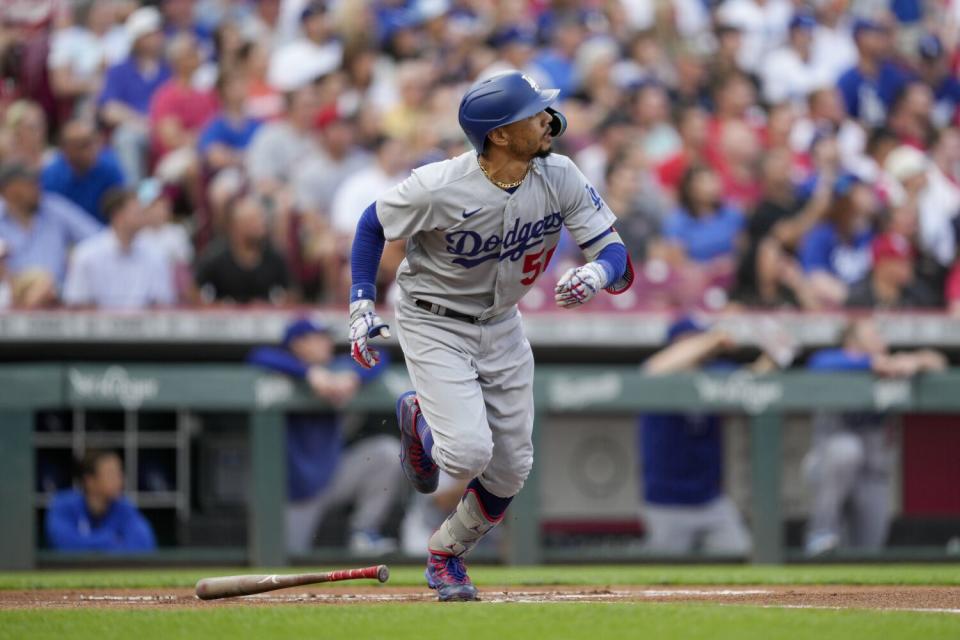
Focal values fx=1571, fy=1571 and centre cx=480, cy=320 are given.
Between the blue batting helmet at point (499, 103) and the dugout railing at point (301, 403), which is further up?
the blue batting helmet at point (499, 103)

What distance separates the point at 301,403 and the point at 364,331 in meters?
3.30

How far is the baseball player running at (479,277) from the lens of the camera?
5.22m

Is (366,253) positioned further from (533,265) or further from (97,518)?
(97,518)

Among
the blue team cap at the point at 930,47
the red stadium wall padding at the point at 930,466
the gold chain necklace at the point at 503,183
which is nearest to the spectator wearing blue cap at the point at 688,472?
the red stadium wall padding at the point at 930,466

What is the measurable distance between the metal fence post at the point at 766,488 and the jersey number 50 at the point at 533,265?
3584mm

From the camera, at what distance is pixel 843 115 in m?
12.7

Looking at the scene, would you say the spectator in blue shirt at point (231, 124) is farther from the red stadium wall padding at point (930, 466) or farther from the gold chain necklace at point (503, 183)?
the gold chain necklace at point (503, 183)

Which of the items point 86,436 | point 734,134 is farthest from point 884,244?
point 86,436

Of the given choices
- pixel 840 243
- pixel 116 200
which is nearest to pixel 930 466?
pixel 840 243

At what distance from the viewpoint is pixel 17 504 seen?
812 cm

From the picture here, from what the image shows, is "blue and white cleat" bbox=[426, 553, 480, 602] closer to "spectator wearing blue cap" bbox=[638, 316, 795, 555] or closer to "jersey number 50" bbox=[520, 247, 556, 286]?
"jersey number 50" bbox=[520, 247, 556, 286]

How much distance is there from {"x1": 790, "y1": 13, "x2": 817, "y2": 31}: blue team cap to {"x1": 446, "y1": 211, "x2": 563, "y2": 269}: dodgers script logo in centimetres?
855

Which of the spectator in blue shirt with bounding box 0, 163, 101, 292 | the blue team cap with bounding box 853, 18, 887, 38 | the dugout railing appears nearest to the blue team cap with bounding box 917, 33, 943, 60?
the blue team cap with bounding box 853, 18, 887, 38

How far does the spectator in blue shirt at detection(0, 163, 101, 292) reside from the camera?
361 inches
